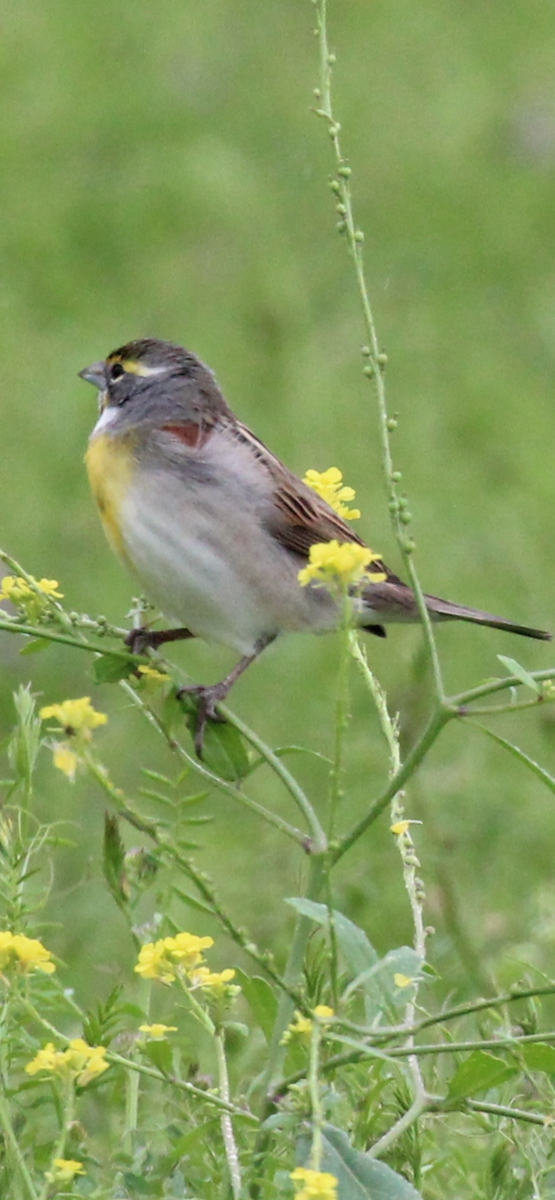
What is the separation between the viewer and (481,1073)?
1839 millimetres

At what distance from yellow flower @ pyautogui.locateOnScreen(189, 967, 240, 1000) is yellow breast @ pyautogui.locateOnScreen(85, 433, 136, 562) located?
1.51 meters

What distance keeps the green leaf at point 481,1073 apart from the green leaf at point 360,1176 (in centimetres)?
12

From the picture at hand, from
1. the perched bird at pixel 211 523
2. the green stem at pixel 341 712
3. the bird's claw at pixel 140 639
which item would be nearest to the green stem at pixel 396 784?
the green stem at pixel 341 712

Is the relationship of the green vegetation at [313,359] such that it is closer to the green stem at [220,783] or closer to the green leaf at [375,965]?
the green stem at [220,783]

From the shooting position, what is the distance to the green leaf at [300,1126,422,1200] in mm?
1777

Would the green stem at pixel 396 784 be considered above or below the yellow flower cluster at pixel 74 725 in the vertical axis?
above

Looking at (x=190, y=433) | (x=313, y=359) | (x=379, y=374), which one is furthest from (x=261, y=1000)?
(x=313, y=359)

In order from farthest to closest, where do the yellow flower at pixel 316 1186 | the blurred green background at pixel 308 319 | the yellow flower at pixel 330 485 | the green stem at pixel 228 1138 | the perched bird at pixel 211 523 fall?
the blurred green background at pixel 308 319 → the perched bird at pixel 211 523 → the yellow flower at pixel 330 485 → the green stem at pixel 228 1138 → the yellow flower at pixel 316 1186

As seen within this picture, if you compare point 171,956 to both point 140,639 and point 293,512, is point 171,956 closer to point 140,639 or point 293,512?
point 140,639

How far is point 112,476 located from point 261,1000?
1.63m

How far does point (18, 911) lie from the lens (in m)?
2.04

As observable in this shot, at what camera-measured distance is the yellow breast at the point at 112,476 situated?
3430mm

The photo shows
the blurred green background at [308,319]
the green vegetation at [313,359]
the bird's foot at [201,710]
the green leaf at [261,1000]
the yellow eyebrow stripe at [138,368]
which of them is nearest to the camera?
the green leaf at [261,1000]

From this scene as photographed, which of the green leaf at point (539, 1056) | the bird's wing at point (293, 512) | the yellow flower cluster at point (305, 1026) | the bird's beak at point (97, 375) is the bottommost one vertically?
the yellow flower cluster at point (305, 1026)
